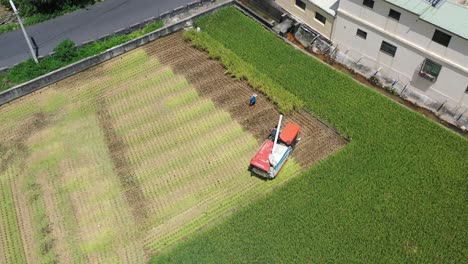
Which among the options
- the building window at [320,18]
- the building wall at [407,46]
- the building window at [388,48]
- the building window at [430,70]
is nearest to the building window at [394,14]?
the building wall at [407,46]

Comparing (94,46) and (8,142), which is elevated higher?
(94,46)

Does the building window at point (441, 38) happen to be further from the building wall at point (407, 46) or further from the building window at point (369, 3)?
the building window at point (369, 3)

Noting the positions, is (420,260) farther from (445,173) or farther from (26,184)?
(26,184)

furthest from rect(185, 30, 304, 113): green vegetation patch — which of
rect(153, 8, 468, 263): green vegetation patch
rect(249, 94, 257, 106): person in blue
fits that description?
rect(153, 8, 468, 263): green vegetation patch

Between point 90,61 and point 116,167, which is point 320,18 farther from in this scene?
point 116,167

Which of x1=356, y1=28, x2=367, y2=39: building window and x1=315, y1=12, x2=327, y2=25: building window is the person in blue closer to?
x1=315, y1=12, x2=327, y2=25: building window

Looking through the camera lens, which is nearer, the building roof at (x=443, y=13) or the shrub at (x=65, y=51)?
the building roof at (x=443, y=13)

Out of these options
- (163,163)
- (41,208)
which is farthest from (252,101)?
(41,208)
